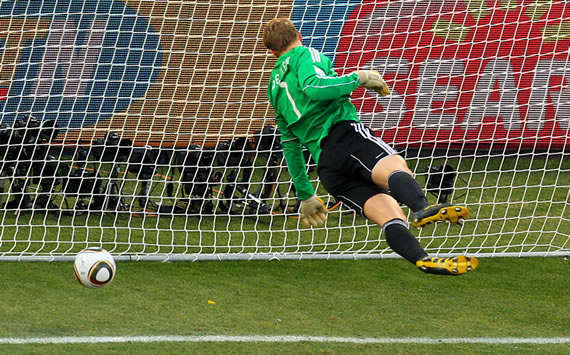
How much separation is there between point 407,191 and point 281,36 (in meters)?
1.11

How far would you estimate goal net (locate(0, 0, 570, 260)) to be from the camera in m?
7.13

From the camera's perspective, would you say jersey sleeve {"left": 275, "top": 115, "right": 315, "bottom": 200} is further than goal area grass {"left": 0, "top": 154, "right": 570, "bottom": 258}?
No

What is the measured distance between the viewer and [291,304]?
220 inches

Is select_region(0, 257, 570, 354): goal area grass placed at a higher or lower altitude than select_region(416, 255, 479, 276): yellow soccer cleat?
lower

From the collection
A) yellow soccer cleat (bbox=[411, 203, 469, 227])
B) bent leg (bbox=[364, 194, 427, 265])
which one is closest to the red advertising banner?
bent leg (bbox=[364, 194, 427, 265])

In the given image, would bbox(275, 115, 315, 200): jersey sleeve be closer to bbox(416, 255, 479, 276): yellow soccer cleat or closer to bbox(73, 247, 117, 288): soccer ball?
bbox(416, 255, 479, 276): yellow soccer cleat

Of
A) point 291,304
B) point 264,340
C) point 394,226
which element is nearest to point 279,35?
point 394,226

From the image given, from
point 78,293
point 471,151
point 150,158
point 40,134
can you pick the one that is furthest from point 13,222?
point 471,151

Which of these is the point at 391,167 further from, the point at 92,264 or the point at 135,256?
the point at 135,256

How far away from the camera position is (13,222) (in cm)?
762

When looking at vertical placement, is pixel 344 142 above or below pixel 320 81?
below

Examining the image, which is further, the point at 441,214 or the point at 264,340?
the point at 264,340

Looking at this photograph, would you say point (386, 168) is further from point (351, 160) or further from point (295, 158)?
point (295, 158)

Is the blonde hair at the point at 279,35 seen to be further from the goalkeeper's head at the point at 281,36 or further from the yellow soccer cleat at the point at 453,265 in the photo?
the yellow soccer cleat at the point at 453,265
